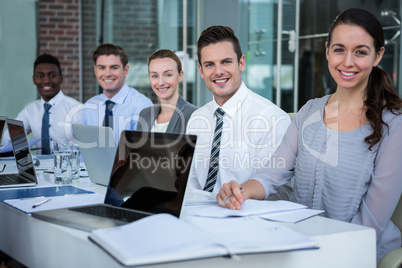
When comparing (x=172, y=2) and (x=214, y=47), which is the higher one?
(x=172, y=2)

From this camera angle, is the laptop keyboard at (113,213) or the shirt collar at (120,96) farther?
the shirt collar at (120,96)

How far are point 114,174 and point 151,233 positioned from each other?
52cm

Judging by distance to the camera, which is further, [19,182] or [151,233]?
[19,182]

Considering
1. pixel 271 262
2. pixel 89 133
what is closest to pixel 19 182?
pixel 89 133

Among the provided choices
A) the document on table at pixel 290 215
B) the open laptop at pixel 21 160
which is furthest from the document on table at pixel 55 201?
the document on table at pixel 290 215

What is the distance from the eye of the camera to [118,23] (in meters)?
6.69

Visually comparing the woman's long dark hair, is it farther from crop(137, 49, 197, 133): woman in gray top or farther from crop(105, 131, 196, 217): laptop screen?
crop(137, 49, 197, 133): woman in gray top

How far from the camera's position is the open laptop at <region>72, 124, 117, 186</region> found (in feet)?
6.84

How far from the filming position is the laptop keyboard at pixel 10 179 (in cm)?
218

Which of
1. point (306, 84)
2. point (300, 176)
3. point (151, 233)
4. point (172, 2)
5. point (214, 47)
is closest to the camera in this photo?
point (151, 233)

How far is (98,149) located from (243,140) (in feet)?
2.31

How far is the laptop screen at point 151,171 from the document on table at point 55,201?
0.18 metres

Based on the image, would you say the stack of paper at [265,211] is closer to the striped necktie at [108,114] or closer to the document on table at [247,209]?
the document on table at [247,209]

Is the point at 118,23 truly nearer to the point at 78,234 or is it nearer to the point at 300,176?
the point at 300,176
